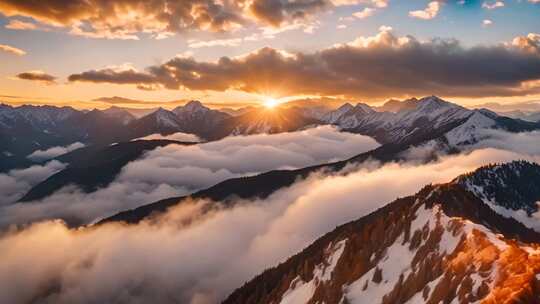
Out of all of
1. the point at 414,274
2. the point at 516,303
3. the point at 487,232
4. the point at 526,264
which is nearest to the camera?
the point at 516,303

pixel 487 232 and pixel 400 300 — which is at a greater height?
pixel 487 232

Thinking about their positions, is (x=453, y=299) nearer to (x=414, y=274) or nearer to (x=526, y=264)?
(x=526, y=264)

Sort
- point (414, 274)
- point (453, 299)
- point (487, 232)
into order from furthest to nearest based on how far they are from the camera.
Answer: point (414, 274) → point (487, 232) → point (453, 299)

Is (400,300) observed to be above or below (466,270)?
below

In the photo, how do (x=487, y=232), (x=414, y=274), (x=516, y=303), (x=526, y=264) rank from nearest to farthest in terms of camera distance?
(x=516, y=303)
(x=526, y=264)
(x=487, y=232)
(x=414, y=274)

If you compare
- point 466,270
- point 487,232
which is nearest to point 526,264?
point 466,270

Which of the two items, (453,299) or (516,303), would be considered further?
(453,299)

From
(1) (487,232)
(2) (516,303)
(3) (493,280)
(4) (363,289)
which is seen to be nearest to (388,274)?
(4) (363,289)

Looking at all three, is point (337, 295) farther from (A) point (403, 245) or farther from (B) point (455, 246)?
(B) point (455, 246)

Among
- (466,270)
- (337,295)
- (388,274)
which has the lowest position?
(337,295)
